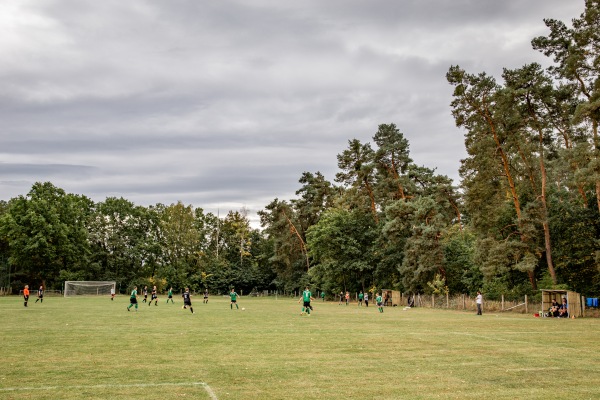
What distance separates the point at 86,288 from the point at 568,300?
66.7 m

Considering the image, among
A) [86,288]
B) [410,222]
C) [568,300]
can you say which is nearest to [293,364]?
[568,300]

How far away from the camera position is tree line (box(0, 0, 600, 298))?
132 ft

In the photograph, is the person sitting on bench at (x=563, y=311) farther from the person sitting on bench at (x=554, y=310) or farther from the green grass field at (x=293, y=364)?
the green grass field at (x=293, y=364)

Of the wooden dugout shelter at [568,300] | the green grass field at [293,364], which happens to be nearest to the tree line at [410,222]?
the wooden dugout shelter at [568,300]

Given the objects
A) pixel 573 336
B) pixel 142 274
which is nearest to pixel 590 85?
pixel 573 336

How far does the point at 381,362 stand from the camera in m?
13.2

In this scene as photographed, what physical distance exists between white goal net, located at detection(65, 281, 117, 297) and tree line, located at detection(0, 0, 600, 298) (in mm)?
6457

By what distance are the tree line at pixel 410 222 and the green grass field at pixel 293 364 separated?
19.0 metres

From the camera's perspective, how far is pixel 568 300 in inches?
1271

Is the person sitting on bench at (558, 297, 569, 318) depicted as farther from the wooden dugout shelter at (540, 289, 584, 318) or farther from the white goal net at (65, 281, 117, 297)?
the white goal net at (65, 281, 117, 297)

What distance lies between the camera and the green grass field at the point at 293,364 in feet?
31.8

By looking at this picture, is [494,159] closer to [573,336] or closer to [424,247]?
[424,247]

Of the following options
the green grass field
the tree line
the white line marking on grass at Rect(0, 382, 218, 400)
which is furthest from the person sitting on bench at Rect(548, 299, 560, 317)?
the white line marking on grass at Rect(0, 382, 218, 400)

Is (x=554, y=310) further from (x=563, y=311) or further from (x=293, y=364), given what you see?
(x=293, y=364)
